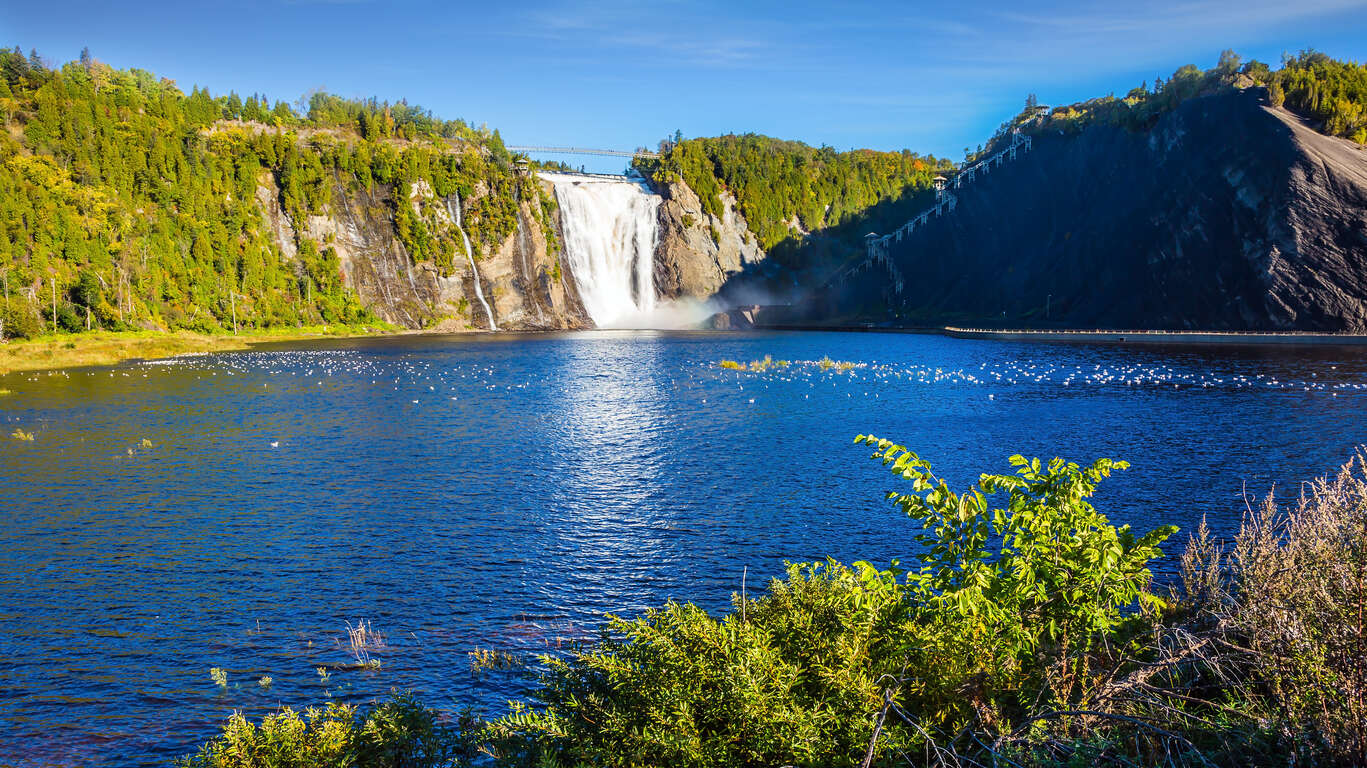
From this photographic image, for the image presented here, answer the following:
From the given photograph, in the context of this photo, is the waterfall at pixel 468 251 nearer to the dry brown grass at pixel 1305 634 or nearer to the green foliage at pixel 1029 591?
the green foliage at pixel 1029 591

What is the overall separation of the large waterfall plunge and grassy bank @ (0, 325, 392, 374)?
60585 millimetres

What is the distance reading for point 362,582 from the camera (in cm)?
1861

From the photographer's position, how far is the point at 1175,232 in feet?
340

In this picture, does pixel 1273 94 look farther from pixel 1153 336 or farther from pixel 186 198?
pixel 186 198

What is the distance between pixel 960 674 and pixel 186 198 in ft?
468

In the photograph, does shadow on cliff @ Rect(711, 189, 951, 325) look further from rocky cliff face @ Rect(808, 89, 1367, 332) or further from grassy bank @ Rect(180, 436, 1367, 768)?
grassy bank @ Rect(180, 436, 1367, 768)

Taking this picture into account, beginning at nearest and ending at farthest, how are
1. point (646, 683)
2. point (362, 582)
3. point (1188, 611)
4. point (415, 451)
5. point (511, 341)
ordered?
point (646, 683) < point (1188, 611) < point (362, 582) < point (415, 451) < point (511, 341)

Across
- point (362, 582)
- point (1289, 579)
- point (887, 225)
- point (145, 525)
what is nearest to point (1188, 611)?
point (1289, 579)

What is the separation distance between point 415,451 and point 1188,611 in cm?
2873

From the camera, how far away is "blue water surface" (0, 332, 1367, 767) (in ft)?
47.4

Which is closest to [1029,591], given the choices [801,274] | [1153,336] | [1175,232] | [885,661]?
[885,661]

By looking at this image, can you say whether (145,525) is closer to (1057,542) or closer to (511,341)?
(1057,542)

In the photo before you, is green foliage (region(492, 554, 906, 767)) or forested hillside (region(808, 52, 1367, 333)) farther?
forested hillside (region(808, 52, 1367, 333))

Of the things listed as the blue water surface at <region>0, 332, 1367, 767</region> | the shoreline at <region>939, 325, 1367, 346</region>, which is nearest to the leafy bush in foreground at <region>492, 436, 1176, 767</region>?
the blue water surface at <region>0, 332, 1367, 767</region>
